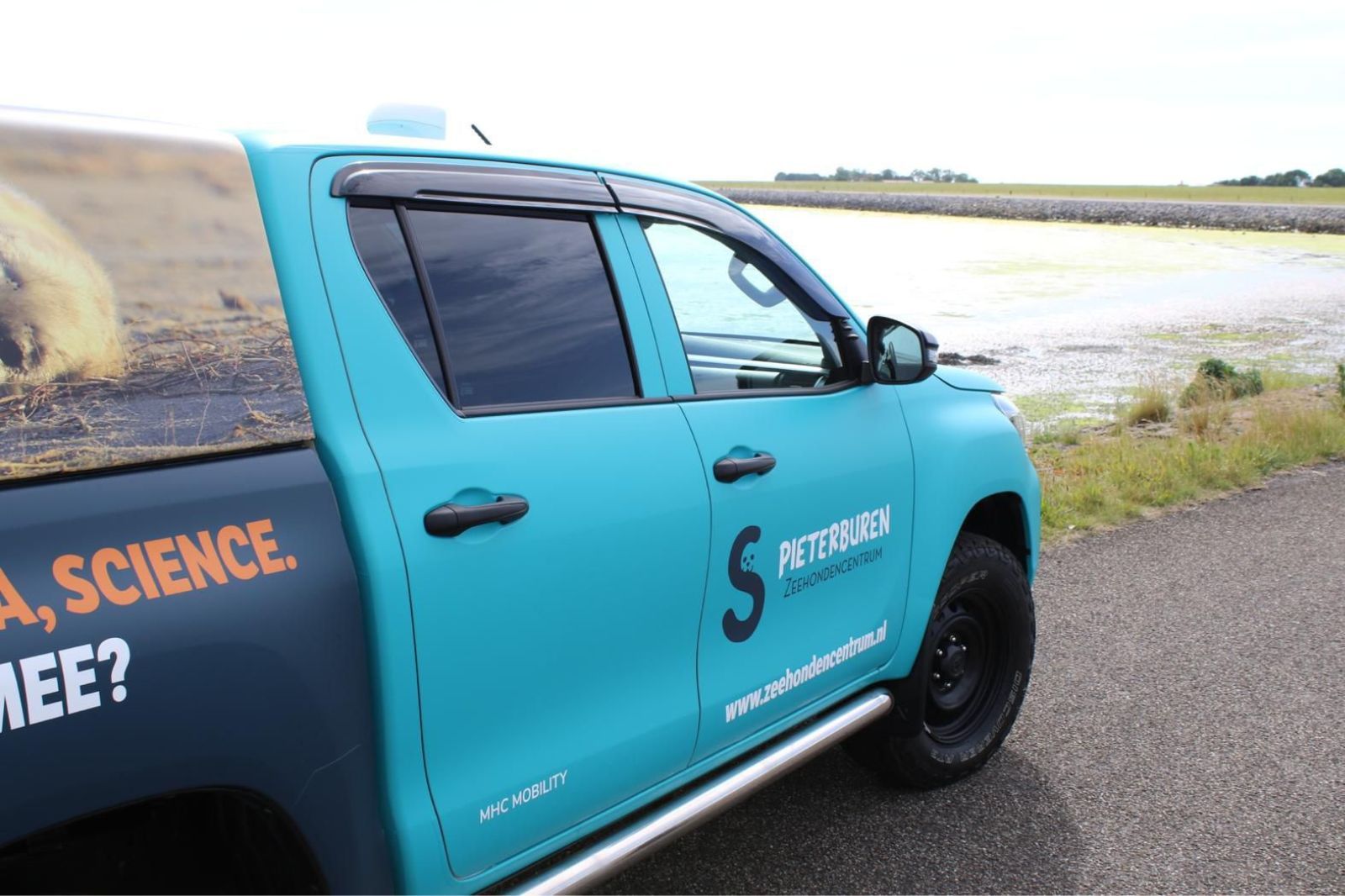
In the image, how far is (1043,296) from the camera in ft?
99.3

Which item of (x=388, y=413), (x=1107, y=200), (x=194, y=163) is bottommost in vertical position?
(x=1107, y=200)

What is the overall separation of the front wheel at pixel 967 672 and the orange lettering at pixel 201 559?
2.37 m

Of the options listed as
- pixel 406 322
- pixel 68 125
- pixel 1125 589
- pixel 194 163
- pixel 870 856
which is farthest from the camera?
pixel 1125 589

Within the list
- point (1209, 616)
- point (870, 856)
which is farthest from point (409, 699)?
point (1209, 616)

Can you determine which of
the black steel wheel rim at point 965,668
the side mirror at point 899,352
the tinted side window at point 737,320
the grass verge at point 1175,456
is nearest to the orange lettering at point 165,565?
the tinted side window at point 737,320

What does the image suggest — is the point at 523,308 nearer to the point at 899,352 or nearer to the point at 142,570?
the point at 142,570

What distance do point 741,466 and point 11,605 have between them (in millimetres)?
1616

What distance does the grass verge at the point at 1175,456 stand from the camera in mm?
7469

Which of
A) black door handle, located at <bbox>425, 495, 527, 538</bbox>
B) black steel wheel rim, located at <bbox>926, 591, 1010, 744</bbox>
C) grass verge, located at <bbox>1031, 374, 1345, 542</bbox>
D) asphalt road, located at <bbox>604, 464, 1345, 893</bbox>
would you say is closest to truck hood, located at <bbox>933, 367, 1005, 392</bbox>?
black steel wheel rim, located at <bbox>926, 591, 1010, 744</bbox>

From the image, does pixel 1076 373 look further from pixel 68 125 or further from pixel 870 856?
pixel 68 125

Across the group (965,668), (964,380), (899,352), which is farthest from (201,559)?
(965,668)

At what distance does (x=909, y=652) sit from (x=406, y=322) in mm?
2015

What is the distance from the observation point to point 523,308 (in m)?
2.50

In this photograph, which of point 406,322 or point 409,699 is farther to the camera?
point 406,322
